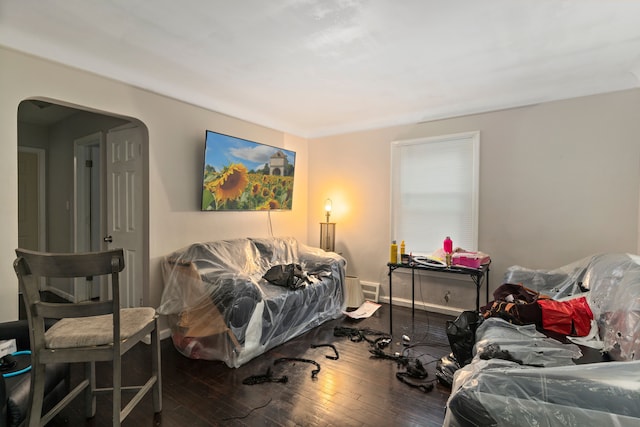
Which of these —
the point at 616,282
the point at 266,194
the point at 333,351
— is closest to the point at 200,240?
the point at 266,194

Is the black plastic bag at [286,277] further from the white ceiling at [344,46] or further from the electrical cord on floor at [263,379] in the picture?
the white ceiling at [344,46]

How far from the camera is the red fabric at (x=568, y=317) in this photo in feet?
6.68

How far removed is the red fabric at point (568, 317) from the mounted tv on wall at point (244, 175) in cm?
300

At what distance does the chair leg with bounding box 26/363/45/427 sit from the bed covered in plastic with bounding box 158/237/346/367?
3.79 feet

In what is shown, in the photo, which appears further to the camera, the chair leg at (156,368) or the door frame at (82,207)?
the door frame at (82,207)

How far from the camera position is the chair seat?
146cm

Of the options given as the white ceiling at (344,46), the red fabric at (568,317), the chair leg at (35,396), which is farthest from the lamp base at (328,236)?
the chair leg at (35,396)

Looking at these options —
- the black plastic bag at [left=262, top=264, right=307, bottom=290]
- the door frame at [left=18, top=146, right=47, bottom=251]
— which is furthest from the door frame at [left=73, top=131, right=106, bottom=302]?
the black plastic bag at [left=262, top=264, right=307, bottom=290]

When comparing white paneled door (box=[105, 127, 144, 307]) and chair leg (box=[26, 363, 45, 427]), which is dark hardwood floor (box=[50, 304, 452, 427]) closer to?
chair leg (box=[26, 363, 45, 427])

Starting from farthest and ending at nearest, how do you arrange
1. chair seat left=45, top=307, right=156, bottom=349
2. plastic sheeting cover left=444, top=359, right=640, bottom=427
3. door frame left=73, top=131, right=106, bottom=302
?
door frame left=73, top=131, right=106, bottom=302 → chair seat left=45, top=307, right=156, bottom=349 → plastic sheeting cover left=444, top=359, right=640, bottom=427

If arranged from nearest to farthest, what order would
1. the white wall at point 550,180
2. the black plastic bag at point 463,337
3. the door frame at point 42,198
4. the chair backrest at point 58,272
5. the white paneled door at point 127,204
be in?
the chair backrest at point 58,272
the black plastic bag at point 463,337
the white wall at point 550,180
the white paneled door at point 127,204
the door frame at point 42,198

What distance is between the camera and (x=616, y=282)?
2.05 meters

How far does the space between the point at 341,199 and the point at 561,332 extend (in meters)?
2.88

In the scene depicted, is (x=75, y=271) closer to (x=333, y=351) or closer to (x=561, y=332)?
(x=333, y=351)
